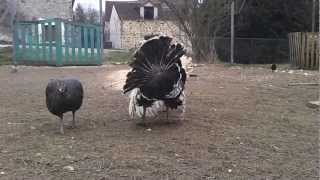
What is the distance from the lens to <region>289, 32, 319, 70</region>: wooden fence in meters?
19.9

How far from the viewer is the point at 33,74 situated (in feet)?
54.3

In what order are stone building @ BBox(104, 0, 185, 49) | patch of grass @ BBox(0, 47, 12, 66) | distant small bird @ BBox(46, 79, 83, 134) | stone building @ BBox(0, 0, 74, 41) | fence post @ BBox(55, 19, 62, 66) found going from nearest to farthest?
1. distant small bird @ BBox(46, 79, 83, 134)
2. fence post @ BBox(55, 19, 62, 66)
3. patch of grass @ BBox(0, 47, 12, 66)
4. stone building @ BBox(0, 0, 74, 41)
5. stone building @ BBox(104, 0, 185, 49)

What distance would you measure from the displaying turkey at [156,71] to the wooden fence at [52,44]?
46.0 feet

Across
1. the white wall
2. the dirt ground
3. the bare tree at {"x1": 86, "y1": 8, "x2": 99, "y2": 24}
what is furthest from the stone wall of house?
the dirt ground

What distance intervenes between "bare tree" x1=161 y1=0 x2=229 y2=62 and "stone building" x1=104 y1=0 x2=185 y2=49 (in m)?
18.5

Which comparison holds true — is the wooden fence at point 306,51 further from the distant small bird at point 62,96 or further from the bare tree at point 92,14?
the bare tree at point 92,14

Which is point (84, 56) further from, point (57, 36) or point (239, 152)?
point (239, 152)

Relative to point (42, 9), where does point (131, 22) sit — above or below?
below

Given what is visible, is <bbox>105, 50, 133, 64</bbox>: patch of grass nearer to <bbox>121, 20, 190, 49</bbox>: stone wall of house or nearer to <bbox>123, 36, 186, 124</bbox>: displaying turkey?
<bbox>123, 36, 186, 124</bbox>: displaying turkey

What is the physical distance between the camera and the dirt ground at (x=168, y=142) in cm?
525

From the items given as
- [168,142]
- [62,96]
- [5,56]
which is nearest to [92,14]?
[5,56]

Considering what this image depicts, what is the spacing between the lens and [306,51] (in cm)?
2017

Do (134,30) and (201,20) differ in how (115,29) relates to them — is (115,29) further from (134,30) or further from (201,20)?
(201,20)

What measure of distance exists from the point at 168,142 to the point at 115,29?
54.0m
